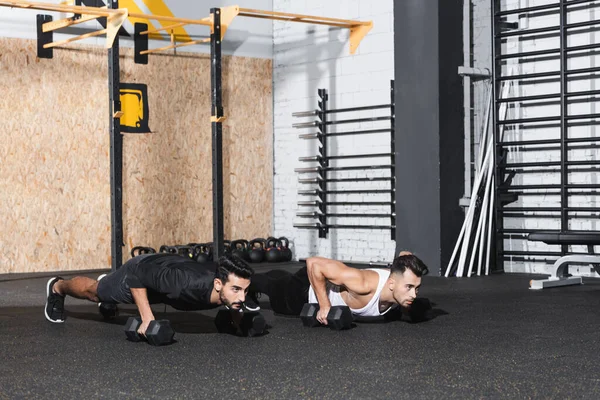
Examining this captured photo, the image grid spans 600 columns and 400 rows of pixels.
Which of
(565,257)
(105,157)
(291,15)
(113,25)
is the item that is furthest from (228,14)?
(565,257)

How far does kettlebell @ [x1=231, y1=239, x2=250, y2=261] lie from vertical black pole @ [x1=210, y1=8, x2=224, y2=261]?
1164 mm

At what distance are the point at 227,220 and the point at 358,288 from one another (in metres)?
5.57

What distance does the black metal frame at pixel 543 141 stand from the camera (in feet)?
24.1

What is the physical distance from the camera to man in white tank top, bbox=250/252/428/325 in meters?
4.49

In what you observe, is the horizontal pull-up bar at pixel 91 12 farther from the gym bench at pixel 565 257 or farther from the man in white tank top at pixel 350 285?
the gym bench at pixel 565 257

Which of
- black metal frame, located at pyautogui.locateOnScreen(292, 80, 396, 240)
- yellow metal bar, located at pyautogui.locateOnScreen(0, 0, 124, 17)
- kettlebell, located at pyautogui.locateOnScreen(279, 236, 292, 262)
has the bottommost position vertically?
kettlebell, located at pyautogui.locateOnScreen(279, 236, 292, 262)

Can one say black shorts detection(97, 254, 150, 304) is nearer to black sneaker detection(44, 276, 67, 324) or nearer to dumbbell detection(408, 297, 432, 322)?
black sneaker detection(44, 276, 67, 324)

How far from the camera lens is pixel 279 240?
32.4 ft

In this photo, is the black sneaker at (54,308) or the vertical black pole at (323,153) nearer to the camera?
the black sneaker at (54,308)

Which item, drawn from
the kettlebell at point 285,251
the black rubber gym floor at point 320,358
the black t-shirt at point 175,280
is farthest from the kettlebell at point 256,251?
the black t-shirt at point 175,280

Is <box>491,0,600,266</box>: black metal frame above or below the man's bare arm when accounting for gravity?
above

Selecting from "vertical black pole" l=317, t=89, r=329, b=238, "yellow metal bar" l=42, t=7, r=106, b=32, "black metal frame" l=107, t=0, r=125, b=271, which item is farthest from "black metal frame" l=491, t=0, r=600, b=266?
"yellow metal bar" l=42, t=7, r=106, b=32

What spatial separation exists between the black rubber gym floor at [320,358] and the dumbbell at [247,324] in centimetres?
9

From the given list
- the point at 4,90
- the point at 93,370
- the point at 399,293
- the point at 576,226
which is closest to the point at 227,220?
the point at 4,90
